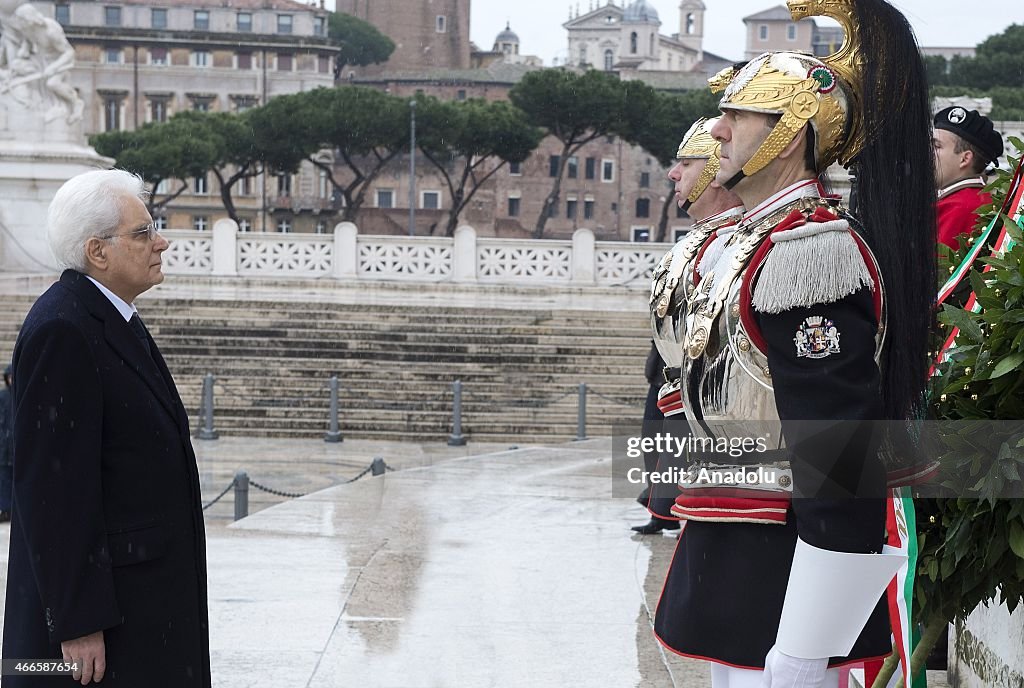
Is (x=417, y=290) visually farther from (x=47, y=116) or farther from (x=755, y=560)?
(x=755, y=560)

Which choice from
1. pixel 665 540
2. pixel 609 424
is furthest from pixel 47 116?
pixel 665 540

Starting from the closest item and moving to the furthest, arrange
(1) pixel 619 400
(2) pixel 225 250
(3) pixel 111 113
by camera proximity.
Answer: (1) pixel 619 400
(2) pixel 225 250
(3) pixel 111 113

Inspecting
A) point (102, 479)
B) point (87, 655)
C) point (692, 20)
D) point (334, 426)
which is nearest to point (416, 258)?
point (334, 426)

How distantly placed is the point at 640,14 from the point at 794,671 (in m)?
148

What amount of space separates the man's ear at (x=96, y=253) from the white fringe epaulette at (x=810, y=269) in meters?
1.52

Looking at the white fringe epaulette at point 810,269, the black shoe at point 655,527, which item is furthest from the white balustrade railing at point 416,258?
the white fringe epaulette at point 810,269

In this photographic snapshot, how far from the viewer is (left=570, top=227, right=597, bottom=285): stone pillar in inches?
841

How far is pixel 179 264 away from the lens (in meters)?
21.7

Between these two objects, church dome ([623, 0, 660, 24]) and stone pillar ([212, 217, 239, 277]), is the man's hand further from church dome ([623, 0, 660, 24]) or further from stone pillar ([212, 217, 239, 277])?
church dome ([623, 0, 660, 24])

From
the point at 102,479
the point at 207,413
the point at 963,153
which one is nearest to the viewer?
the point at 102,479

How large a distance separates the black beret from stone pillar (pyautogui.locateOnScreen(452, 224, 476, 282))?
657 inches

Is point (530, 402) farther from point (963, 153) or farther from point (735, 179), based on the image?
point (735, 179)

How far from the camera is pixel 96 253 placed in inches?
126

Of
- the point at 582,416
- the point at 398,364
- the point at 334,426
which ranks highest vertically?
the point at 398,364
